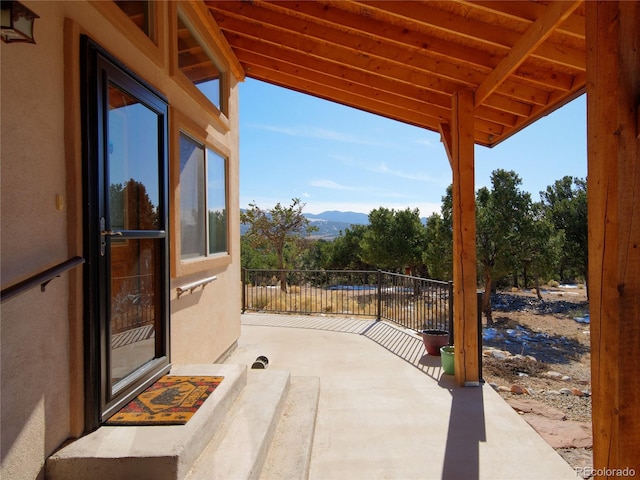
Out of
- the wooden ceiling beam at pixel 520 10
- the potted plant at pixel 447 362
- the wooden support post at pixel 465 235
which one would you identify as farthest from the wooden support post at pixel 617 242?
the potted plant at pixel 447 362

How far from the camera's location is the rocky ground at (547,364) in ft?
9.59

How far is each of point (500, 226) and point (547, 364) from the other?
604 cm

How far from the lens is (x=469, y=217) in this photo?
3.58 meters

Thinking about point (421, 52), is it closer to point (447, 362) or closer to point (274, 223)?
point (447, 362)

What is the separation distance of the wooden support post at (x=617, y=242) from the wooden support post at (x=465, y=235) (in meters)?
2.17

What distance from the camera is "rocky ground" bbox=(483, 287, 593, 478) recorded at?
9.59 feet

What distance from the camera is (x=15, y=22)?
1.23 m

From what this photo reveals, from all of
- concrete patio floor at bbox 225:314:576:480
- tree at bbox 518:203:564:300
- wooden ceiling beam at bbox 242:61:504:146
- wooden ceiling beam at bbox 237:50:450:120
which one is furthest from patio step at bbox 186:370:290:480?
tree at bbox 518:203:564:300

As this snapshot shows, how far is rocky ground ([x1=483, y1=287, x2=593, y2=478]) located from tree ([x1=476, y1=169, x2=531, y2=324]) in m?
1.79

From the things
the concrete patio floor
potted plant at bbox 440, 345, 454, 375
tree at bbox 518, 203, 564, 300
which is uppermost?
tree at bbox 518, 203, 564, 300

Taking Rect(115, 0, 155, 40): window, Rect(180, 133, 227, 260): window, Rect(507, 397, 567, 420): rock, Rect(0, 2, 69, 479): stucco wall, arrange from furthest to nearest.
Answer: Rect(507, 397, 567, 420): rock → Rect(180, 133, 227, 260): window → Rect(115, 0, 155, 40): window → Rect(0, 2, 69, 479): stucco wall

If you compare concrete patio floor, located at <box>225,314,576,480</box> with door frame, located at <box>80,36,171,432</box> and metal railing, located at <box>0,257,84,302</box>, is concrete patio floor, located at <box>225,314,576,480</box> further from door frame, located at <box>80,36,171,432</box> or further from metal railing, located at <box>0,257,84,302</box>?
metal railing, located at <box>0,257,84,302</box>

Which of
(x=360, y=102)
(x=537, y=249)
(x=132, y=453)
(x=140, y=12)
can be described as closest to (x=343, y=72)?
(x=360, y=102)

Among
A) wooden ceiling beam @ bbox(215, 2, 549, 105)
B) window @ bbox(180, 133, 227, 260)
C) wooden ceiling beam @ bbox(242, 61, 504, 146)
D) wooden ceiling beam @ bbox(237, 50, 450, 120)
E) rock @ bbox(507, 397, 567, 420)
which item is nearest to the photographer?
window @ bbox(180, 133, 227, 260)
